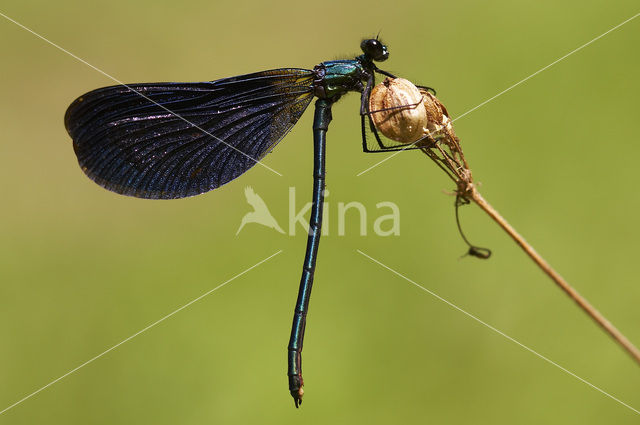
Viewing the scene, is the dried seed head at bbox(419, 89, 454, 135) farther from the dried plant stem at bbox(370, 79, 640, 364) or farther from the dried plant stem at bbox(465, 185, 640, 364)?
the dried plant stem at bbox(465, 185, 640, 364)

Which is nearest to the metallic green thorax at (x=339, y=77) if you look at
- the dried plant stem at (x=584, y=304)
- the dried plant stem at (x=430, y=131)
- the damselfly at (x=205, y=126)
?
the damselfly at (x=205, y=126)

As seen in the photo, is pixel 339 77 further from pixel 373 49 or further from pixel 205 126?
pixel 205 126

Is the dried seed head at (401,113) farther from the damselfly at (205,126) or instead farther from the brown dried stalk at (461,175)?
the damselfly at (205,126)

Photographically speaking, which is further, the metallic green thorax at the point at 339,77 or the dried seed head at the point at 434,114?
the metallic green thorax at the point at 339,77

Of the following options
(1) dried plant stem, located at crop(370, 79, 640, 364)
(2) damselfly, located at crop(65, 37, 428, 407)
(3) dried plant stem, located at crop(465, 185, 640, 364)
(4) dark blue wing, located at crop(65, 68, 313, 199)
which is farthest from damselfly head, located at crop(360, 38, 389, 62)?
(3) dried plant stem, located at crop(465, 185, 640, 364)

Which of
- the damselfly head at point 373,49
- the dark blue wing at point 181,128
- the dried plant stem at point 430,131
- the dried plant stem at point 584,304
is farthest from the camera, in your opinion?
the dark blue wing at point 181,128

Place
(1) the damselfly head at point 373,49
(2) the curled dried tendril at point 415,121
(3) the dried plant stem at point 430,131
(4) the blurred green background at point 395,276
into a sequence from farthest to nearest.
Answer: (4) the blurred green background at point 395,276 → (1) the damselfly head at point 373,49 → (2) the curled dried tendril at point 415,121 → (3) the dried plant stem at point 430,131

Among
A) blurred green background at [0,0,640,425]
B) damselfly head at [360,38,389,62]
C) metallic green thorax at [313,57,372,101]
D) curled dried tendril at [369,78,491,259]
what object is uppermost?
damselfly head at [360,38,389,62]

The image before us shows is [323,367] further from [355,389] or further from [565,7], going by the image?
[565,7]

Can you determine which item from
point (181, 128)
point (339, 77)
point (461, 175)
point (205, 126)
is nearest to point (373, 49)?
point (339, 77)
